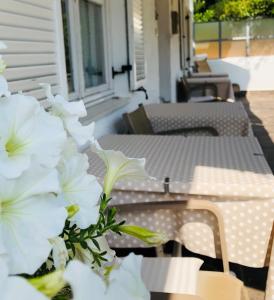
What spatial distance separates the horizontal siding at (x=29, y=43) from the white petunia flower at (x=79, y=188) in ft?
4.34

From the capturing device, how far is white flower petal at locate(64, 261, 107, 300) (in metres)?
0.42

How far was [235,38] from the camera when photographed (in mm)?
12484

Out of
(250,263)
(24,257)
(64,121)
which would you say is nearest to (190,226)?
(250,263)

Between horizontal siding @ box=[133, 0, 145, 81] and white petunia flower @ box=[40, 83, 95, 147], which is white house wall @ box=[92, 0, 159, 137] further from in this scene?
white petunia flower @ box=[40, 83, 95, 147]

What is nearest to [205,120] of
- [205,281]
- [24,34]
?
[24,34]

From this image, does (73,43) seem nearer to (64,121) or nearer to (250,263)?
(250,263)

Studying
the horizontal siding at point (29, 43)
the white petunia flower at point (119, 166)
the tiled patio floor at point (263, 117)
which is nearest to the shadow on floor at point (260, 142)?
the tiled patio floor at point (263, 117)

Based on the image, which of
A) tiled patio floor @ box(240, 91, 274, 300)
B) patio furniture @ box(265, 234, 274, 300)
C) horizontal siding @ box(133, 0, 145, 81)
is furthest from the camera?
tiled patio floor @ box(240, 91, 274, 300)

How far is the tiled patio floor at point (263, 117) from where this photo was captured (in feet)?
18.9


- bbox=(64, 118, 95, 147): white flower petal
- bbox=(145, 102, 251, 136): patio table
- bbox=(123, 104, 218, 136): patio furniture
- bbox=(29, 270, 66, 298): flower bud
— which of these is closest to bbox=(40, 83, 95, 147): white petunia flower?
bbox=(64, 118, 95, 147): white flower petal

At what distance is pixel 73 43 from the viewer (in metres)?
2.99

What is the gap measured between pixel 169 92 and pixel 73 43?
4.09 metres

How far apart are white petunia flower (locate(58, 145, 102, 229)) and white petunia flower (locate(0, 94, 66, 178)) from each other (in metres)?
0.08

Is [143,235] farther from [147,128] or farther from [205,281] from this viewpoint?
[147,128]
